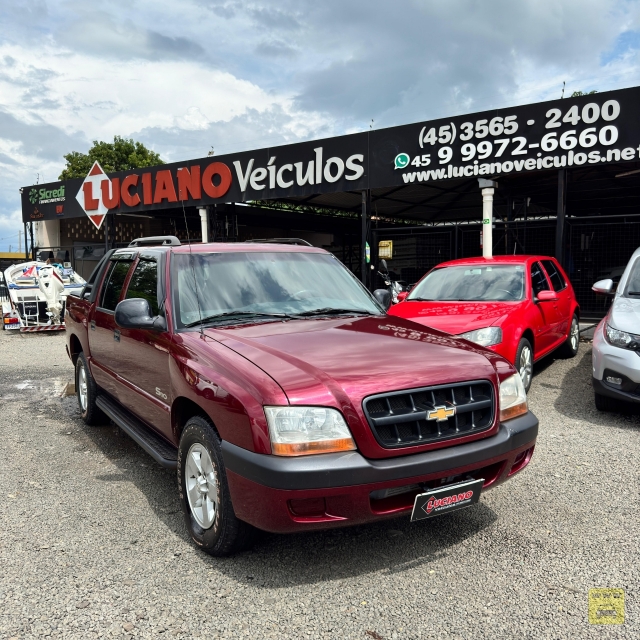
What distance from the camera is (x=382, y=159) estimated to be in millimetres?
13781

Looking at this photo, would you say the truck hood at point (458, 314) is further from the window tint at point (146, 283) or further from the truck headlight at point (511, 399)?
the window tint at point (146, 283)

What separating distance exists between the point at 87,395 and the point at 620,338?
519cm

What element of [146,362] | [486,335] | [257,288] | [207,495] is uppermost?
[257,288]

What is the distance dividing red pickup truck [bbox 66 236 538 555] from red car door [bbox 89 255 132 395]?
0.63 m

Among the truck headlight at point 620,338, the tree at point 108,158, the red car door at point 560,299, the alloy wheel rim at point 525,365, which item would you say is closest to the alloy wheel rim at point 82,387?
the alloy wheel rim at point 525,365

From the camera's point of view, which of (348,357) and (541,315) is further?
(541,315)

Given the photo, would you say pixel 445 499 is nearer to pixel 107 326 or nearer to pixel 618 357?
pixel 107 326

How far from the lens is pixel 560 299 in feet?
27.3

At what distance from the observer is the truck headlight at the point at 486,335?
6258mm

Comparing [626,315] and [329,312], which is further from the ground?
[329,312]

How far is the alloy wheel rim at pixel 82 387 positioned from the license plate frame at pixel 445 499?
13.3 ft

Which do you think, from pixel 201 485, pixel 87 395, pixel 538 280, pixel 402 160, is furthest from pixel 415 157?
pixel 201 485

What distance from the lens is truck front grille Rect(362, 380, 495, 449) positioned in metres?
2.79

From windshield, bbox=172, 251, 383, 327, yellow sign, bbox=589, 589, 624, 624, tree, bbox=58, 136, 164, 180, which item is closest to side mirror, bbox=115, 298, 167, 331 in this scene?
windshield, bbox=172, 251, 383, 327
